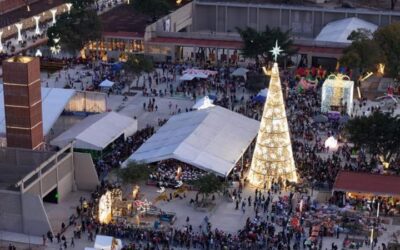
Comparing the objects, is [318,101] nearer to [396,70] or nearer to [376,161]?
[396,70]

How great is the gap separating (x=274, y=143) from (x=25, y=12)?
52.7m

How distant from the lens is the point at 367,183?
4066 centimetres

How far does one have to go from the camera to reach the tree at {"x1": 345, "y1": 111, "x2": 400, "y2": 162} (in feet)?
142

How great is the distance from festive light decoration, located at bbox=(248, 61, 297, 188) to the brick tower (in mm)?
11411

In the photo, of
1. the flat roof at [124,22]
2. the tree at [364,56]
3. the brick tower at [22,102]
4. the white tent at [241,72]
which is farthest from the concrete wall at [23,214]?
the flat roof at [124,22]

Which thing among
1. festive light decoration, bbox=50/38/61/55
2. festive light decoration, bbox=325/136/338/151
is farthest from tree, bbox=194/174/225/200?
festive light decoration, bbox=50/38/61/55

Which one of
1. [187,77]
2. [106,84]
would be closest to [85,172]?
[106,84]

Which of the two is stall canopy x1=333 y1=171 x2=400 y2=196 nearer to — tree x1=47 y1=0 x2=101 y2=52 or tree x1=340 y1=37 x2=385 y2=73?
tree x1=340 y1=37 x2=385 y2=73

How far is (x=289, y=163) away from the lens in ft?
139

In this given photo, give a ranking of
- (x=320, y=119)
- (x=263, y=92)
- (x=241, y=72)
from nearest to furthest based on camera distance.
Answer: (x=320, y=119) < (x=263, y=92) < (x=241, y=72)

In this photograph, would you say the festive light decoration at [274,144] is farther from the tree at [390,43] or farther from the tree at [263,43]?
the tree at [263,43]

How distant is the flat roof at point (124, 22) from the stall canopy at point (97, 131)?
23288mm

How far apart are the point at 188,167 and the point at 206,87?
60.5 feet

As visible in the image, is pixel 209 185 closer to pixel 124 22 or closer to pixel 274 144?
pixel 274 144
